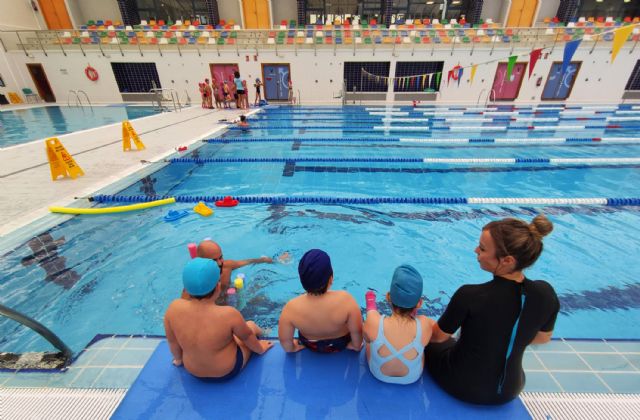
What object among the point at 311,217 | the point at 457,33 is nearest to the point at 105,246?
the point at 311,217

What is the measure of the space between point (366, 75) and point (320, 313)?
1910 centimetres

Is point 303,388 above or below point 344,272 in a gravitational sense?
above

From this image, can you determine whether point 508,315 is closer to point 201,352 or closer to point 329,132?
point 201,352

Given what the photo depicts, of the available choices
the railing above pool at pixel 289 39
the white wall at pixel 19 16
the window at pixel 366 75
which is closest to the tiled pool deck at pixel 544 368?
the window at pixel 366 75

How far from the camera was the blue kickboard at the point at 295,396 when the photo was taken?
146cm

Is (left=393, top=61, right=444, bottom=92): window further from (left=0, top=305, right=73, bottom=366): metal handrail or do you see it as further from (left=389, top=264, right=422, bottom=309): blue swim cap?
(left=0, top=305, right=73, bottom=366): metal handrail

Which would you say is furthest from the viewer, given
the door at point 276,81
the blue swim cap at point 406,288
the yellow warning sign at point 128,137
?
the door at point 276,81

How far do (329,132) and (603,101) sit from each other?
63.5ft

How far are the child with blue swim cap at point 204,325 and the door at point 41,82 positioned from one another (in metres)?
24.6

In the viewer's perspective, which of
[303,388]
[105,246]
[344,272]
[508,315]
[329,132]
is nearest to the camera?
[508,315]

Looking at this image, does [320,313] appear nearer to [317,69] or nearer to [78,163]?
[78,163]

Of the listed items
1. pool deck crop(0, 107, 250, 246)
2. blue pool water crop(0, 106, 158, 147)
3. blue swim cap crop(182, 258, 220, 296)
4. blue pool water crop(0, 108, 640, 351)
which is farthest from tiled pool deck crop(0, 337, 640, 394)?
blue pool water crop(0, 106, 158, 147)

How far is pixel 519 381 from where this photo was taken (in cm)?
140

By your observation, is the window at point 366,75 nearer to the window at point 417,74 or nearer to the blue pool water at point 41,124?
the window at point 417,74
